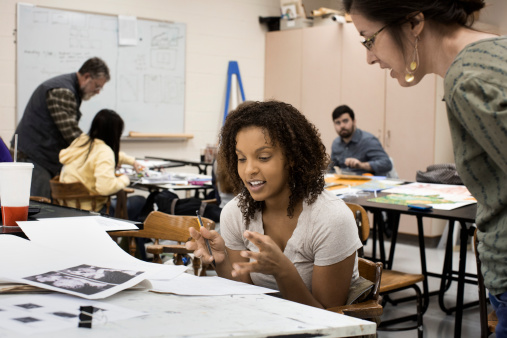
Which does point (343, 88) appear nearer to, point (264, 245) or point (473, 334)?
point (473, 334)

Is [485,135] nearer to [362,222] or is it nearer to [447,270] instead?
[362,222]

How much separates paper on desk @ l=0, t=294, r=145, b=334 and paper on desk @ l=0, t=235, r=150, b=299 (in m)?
0.03

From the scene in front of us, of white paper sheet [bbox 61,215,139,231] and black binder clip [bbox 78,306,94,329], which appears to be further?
white paper sheet [bbox 61,215,139,231]

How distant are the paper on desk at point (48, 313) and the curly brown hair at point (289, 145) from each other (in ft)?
2.49

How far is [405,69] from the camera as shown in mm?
1092

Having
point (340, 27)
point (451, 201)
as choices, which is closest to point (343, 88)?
point (340, 27)

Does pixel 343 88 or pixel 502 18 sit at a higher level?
pixel 502 18

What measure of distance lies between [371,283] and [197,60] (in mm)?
5506

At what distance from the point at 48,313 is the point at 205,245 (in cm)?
55

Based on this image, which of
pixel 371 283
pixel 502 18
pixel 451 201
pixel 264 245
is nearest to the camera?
pixel 264 245

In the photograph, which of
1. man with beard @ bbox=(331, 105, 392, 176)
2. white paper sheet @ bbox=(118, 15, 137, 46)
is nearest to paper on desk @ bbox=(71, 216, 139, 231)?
man with beard @ bbox=(331, 105, 392, 176)

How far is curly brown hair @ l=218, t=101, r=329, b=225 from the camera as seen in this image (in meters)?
1.69

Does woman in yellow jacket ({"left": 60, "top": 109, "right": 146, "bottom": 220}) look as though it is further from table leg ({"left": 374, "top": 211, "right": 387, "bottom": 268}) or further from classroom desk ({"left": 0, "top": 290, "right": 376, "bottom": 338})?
classroom desk ({"left": 0, "top": 290, "right": 376, "bottom": 338})

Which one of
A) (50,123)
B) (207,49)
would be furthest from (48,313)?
(207,49)
